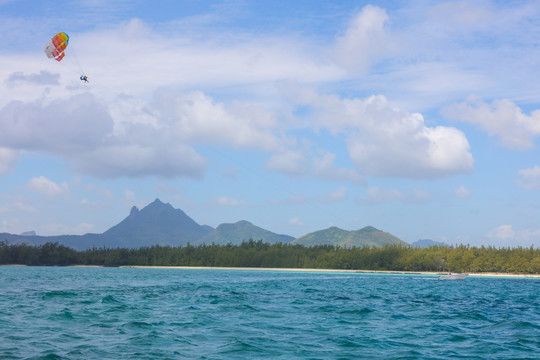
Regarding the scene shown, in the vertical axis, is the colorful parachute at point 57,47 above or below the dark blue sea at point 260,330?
above

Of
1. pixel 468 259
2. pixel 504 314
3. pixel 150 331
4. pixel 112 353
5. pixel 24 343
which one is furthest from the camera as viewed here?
pixel 468 259

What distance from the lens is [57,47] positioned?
61469 mm

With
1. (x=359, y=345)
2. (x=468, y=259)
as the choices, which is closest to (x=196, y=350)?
(x=359, y=345)

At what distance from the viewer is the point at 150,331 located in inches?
1220

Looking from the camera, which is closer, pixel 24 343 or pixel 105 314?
pixel 24 343

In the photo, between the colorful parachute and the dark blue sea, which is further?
the colorful parachute

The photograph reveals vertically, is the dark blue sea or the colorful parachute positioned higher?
the colorful parachute

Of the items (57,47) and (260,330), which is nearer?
(260,330)

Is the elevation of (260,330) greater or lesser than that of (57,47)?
lesser

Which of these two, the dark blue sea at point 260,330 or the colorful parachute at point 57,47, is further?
the colorful parachute at point 57,47

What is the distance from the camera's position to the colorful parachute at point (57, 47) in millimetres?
60938

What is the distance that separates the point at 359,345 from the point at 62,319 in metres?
19.2

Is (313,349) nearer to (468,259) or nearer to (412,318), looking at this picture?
(412,318)

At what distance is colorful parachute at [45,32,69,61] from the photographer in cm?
6094
